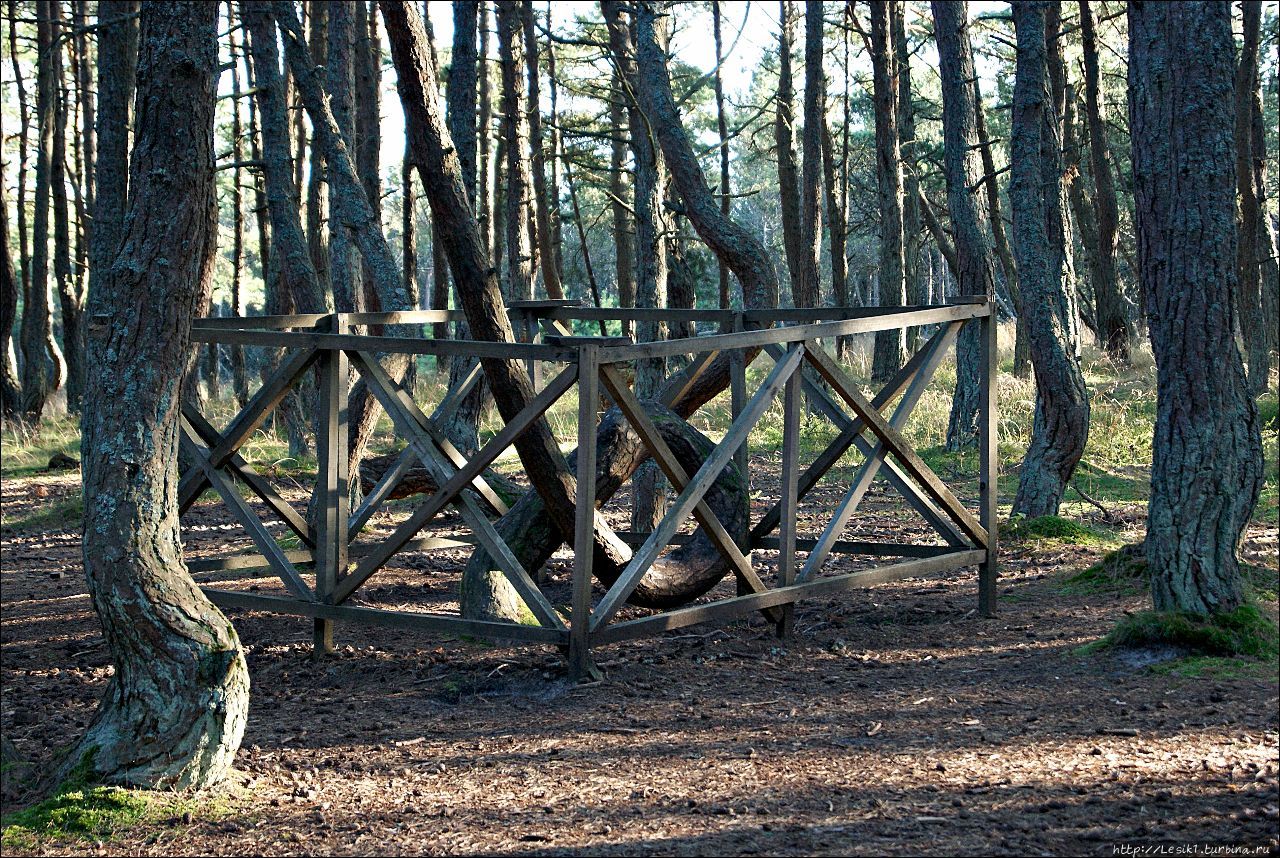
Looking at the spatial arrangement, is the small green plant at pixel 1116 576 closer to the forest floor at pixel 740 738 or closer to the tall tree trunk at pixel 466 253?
the forest floor at pixel 740 738

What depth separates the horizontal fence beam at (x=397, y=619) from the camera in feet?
18.8

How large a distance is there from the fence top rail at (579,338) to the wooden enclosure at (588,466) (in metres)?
0.01

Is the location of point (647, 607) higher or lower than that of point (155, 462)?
lower

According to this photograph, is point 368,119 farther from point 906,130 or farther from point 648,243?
point 906,130

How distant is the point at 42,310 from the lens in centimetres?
1989

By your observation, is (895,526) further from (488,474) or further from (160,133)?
(160,133)

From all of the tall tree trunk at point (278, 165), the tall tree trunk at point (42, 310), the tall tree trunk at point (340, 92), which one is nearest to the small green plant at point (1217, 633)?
the tall tree trunk at point (340, 92)

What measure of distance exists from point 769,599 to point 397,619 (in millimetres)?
2030

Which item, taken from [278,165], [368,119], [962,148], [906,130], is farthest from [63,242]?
[962,148]

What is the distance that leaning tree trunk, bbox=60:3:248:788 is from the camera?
14.3 feet

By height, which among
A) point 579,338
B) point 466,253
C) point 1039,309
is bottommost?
point 579,338

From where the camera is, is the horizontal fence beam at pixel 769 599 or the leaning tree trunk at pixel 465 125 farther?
the leaning tree trunk at pixel 465 125

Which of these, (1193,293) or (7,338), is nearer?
(1193,293)

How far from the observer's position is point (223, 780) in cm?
448
